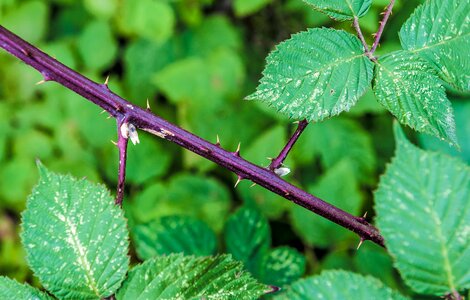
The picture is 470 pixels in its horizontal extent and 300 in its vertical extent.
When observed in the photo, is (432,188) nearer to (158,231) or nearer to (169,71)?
(158,231)

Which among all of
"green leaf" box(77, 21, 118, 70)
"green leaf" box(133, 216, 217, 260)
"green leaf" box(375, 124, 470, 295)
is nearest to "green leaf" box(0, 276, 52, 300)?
"green leaf" box(133, 216, 217, 260)

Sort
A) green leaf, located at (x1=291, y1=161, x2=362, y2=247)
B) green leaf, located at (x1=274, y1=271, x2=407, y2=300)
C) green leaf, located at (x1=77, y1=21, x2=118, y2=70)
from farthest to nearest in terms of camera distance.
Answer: green leaf, located at (x1=77, y1=21, x2=118, y2=70) < green leaf, located at (x1=291, y1=161, x2=362, y2=247) < green leaf, located at (x1=274, y1=271, x2=407, y2=300)

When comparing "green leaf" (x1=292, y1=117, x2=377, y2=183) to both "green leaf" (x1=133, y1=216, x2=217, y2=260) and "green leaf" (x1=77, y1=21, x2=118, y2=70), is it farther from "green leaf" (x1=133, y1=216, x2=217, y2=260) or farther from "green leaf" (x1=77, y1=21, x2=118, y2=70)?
"green leaf" (x1=77, y1=21, x2=118, y2=70)

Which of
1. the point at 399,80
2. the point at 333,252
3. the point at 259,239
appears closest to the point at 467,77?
the point at 399,80

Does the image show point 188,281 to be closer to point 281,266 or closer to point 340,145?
point 281,266

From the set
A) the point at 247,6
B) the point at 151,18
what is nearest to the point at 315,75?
the point at 247,6

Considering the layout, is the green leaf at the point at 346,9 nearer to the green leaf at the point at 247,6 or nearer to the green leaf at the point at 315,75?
the green leaf at the point at 315,75

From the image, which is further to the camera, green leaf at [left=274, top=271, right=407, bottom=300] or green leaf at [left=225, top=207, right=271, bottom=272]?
green leaf at [left=225, top=207, right=271, bottom=272]

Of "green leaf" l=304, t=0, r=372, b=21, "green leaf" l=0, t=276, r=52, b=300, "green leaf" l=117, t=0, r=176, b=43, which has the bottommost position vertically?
"green leaf" l=0, t=276, r=52, b=300
